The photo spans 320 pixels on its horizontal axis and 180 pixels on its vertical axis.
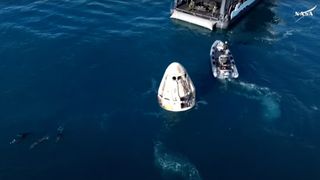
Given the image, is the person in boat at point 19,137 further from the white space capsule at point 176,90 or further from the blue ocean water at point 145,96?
the white space capsule at point 176,90

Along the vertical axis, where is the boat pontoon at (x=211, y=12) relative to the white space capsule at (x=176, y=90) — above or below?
above

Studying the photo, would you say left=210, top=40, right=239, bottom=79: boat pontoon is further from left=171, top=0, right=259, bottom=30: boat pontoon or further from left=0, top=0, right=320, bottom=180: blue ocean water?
left=171, top=0, right=259, bottom=30: boat pontoon

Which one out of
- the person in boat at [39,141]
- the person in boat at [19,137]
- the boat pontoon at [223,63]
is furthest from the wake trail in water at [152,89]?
the person in boat at [19,137]

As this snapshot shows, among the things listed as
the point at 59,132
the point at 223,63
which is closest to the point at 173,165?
the point at 59,132

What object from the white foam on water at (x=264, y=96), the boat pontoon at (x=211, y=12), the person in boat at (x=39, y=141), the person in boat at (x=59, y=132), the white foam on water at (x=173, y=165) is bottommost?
the white foam on water at (x=173, y=165)

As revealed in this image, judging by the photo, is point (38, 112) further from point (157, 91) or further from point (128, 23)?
point (128, 23)

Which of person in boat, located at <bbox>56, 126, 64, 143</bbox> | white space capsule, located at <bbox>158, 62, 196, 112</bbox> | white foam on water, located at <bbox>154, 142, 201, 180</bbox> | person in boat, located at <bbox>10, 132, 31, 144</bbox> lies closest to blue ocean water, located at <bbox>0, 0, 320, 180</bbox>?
white foam on water, located at <bbox>154, 142, 201, 180</bbox>

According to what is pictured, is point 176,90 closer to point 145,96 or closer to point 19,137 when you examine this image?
point 145,96
